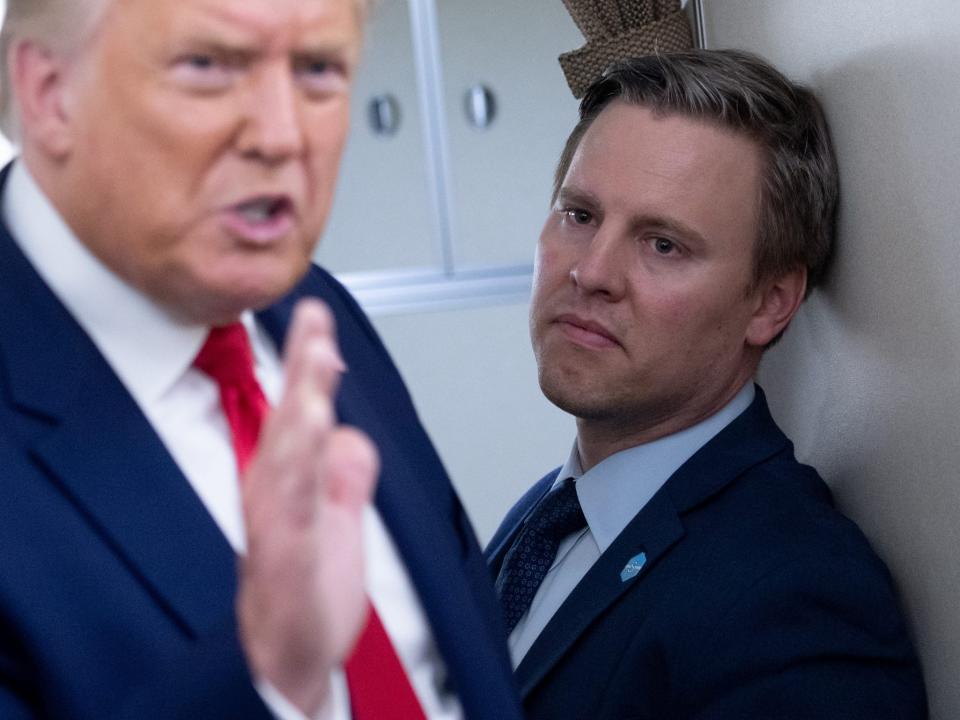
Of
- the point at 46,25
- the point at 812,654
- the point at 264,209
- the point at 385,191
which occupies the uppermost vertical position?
the point at 46,25

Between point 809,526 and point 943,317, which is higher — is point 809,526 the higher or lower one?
the lower one

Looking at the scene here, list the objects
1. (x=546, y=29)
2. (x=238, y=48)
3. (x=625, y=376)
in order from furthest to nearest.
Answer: (x=546, y=29)
(x=625, y=376)
(x=238, y=48)

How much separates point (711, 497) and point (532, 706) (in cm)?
32

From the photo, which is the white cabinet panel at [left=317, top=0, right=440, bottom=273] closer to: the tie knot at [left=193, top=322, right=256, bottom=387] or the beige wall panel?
the beige wall panel

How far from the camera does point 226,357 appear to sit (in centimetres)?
80

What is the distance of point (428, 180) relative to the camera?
13.5 feet

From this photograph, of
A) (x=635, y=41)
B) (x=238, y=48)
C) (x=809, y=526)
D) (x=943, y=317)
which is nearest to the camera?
(x=238, y=48)

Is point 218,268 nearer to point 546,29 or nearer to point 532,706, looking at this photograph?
point 532,706

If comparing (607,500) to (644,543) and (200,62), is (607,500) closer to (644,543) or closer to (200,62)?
(644,543)

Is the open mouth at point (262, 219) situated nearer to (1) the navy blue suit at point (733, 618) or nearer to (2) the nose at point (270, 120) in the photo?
(2) the nose at point (270, 120)

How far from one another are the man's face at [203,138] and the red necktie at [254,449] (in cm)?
10

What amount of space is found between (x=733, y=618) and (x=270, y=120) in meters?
0.90

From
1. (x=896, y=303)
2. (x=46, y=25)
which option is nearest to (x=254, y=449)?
(x=46, y=25)

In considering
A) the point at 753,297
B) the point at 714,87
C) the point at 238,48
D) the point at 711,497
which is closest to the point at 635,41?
the point at 714,87
